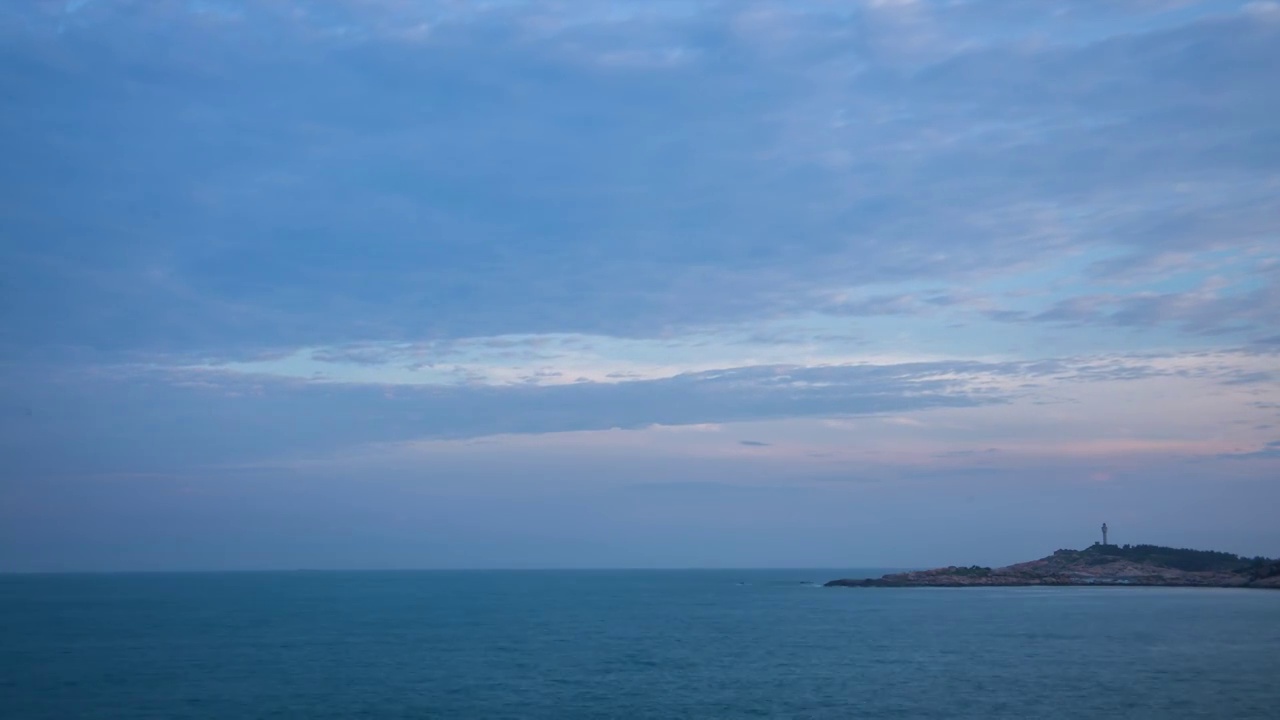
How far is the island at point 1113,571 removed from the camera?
136 metres

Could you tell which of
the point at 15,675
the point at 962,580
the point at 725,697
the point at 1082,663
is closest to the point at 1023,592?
the point at 962,580

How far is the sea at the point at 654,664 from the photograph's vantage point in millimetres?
39438

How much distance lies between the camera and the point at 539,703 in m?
40.5

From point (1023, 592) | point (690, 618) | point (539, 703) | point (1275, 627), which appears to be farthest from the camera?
point (1023, 592)

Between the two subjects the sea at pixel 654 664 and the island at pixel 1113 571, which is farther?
the island at pixel 1113 571

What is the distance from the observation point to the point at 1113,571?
14338cm

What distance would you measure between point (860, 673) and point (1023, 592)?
91.8 meters

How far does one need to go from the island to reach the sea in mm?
41910

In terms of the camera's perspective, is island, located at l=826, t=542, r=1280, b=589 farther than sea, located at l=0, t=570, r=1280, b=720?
Yes

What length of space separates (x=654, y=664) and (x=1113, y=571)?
113 m

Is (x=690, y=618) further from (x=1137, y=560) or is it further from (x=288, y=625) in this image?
(x=1137, y=560)

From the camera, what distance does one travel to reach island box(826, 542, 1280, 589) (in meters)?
136

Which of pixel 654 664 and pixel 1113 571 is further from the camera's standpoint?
pixel 1113 571

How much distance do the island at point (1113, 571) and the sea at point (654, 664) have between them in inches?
1650
